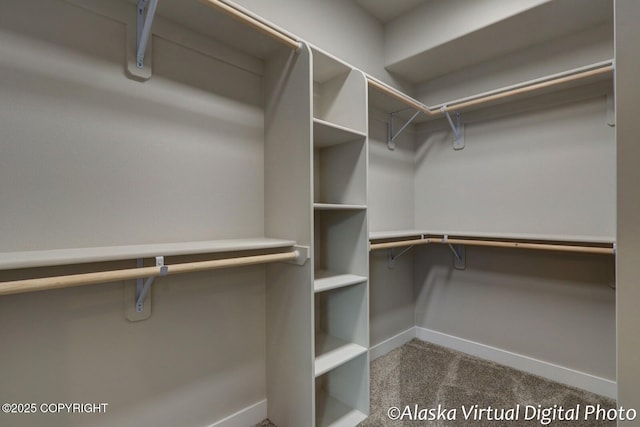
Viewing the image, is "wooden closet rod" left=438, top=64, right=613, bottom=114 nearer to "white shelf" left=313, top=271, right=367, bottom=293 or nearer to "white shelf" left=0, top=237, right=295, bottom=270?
"white shelf" left=313, top=271, right=367, bottom=293

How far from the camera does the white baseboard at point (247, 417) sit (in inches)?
57.9

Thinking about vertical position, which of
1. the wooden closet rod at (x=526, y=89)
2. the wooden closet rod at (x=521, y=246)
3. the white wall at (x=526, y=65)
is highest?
the white wall at (x=526, y=65)

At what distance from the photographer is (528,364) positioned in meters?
2.06

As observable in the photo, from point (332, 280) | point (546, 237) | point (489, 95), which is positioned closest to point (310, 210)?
point (332, 280)

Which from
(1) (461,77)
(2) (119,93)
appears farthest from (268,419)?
(1) (461,77)

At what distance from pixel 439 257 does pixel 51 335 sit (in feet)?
8.04

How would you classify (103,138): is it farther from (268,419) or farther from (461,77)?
(461,77)

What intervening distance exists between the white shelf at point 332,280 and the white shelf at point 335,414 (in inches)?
27.7

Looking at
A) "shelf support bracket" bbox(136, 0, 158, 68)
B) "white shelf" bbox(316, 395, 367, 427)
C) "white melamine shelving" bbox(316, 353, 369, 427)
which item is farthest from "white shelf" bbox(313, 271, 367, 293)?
"shelf support bracket" bbox(136, 0, 158, 68)

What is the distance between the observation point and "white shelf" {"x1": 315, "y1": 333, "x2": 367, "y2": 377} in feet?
4.68

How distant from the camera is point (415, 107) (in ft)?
7.02

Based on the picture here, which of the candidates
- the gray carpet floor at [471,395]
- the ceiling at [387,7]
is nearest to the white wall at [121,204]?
the gray carpet floor at [471,395]

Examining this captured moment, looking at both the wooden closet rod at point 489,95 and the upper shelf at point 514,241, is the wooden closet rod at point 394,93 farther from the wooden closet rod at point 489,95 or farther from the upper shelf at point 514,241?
the upper shelf at point 514,241

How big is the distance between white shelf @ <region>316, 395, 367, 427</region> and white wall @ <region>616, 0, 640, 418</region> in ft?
3.55
